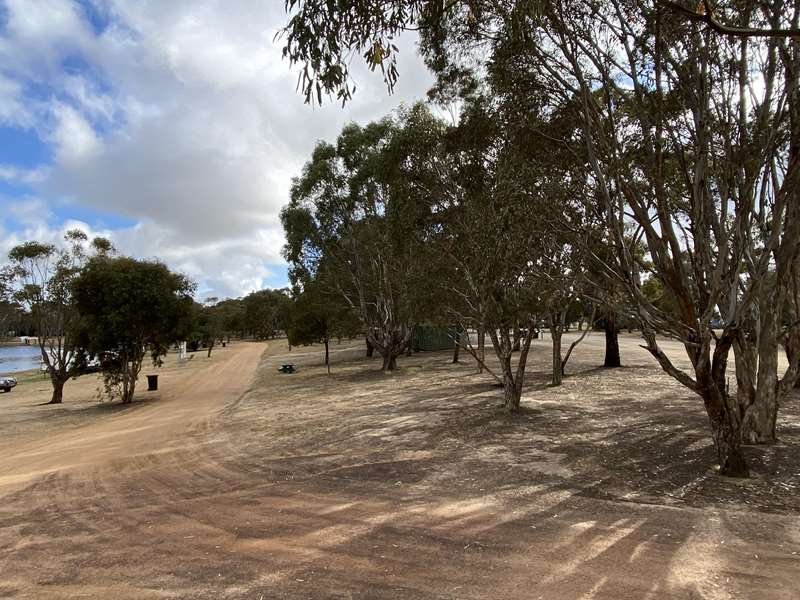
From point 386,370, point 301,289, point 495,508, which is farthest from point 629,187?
point 301,289

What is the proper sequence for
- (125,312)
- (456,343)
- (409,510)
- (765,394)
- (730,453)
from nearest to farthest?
(409,510)
(730,453)
(765,394)
(125,312)
(456,343)

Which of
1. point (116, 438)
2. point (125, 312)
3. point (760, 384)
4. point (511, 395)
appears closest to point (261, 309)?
point (125, 312)

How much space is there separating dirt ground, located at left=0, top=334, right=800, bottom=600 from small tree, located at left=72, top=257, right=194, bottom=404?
7.47 meters

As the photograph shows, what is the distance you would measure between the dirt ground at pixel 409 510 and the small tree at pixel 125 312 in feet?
24.5

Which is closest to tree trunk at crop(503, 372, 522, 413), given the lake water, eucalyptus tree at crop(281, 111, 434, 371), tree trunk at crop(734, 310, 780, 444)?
tree trunk at crop(734, 310, 780, 444)

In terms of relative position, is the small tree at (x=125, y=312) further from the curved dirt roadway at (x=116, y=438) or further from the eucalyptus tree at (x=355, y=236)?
the eucalyptus tree at (x=355, y=236)

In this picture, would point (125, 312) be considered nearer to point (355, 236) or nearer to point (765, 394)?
point (355, 236)

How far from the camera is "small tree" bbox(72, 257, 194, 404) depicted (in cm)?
1977

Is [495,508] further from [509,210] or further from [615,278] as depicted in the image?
[509,210]

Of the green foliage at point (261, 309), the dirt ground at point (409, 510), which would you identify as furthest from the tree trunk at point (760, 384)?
the green foliage at point (261, 309)

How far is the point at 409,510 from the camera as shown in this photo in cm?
583

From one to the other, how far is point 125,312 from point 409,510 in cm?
1730

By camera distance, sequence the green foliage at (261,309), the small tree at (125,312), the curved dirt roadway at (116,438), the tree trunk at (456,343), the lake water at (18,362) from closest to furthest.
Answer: the curved dirt roadway at (116,438), the tree trunk at (456,343), the small tree at (125,312), the lake water at (18,362), the green foliage at (261,309)

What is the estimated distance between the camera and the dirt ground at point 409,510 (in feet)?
13.5
